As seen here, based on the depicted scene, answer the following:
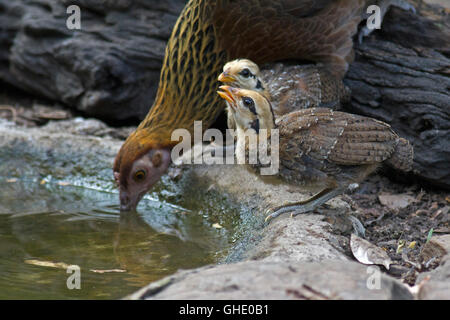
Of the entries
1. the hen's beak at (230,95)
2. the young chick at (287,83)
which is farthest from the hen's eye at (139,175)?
the hen's beak at (230,95)

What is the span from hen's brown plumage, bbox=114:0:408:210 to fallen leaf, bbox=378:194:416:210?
4.15ft

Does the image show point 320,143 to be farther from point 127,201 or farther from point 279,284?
point 127,201

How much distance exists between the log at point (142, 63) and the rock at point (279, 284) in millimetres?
3116

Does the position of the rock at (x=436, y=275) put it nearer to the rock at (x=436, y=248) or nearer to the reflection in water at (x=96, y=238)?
the rock at (x=436, y=248)

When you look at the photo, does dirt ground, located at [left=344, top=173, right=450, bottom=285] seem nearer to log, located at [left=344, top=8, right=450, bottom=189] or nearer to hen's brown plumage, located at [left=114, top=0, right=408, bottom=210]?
log, located at [left=344, top=8, right=450, bottom=189]

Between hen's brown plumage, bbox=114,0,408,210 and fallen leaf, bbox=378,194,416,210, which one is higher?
hen's brown plumage, bbox=114,0,408,210

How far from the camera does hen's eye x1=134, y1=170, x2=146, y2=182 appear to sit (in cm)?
534

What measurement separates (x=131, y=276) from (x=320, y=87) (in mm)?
2579

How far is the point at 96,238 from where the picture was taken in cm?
462

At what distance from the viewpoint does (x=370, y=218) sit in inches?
195

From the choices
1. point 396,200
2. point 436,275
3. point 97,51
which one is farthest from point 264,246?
point 97,51

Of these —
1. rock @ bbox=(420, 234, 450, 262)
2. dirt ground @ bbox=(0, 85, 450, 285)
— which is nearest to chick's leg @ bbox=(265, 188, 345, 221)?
dirt ground @ bbox=(0, 85, 450, 285)

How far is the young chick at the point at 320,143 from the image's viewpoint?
409cm
